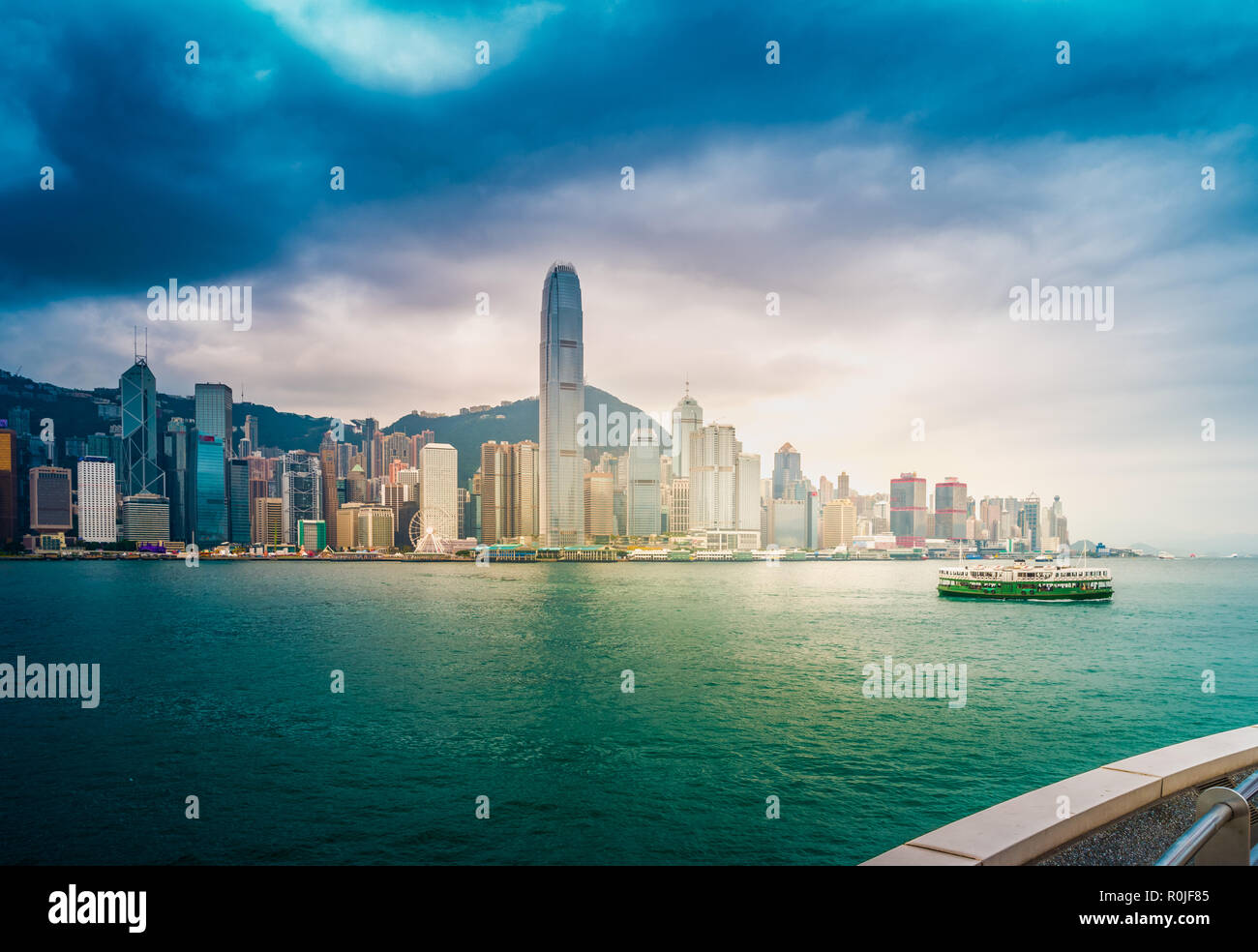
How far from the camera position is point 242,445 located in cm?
19925

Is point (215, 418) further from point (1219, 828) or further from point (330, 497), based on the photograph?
point (1219, 828)

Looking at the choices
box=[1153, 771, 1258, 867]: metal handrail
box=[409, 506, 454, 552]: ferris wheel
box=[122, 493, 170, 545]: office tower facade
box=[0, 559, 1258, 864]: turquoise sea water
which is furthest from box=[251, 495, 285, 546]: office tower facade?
box=[1153, 771, 1258, 867]: metal handrail

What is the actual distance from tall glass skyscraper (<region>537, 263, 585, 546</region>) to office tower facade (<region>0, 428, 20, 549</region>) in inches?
4233

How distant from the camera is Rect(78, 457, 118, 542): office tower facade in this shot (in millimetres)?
145500

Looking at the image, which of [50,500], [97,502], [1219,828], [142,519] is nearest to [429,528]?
[142,519]

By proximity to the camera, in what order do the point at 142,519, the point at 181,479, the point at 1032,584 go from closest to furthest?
the point at 1032,584 < the point at 142,519 < the point at 181,479

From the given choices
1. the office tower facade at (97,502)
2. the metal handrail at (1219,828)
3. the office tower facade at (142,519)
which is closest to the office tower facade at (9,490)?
the office tower facade at (97,502)

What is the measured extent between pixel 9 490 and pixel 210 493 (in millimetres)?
34917

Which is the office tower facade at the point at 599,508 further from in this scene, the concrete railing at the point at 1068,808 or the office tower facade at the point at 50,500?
the concrete railing at the point at 1068,808

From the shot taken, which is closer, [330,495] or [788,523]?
[330,495]

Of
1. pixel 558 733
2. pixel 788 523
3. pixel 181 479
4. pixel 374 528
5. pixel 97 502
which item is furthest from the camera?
pixel 788 523

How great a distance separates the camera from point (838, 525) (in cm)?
18188
